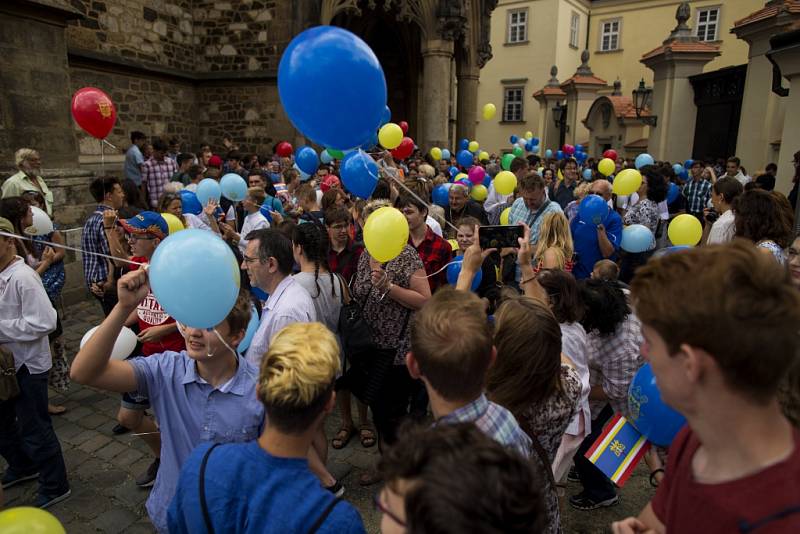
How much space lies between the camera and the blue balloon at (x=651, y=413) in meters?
1.89

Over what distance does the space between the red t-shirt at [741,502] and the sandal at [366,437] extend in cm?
281

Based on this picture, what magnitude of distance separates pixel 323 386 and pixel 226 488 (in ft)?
1.24

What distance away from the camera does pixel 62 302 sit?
21.0 feet

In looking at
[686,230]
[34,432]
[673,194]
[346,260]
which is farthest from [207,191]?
[673,194]

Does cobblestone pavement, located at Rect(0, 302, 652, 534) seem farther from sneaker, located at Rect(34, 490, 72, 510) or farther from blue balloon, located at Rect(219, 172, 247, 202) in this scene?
blue balloon, located at Rect(219, 172, 247, 202)

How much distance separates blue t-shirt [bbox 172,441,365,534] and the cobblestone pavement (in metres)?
1.80

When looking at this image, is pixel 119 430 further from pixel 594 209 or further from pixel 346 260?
pixel 594 209

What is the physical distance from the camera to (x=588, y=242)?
459 cm

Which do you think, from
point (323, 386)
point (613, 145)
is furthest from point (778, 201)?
point (613, 145)

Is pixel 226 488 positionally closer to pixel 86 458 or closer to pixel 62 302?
pixel 86 458

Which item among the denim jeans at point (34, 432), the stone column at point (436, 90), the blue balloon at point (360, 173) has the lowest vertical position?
the denim jeans at point (34, 432)

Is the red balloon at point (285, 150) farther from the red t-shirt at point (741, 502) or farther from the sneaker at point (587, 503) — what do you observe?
the red t-shirt at point (741, 502)

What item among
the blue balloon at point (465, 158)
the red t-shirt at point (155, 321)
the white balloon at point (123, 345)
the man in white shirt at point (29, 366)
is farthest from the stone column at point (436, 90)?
the white balloon at point (123, 345)

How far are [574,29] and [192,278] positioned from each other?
118 ft
